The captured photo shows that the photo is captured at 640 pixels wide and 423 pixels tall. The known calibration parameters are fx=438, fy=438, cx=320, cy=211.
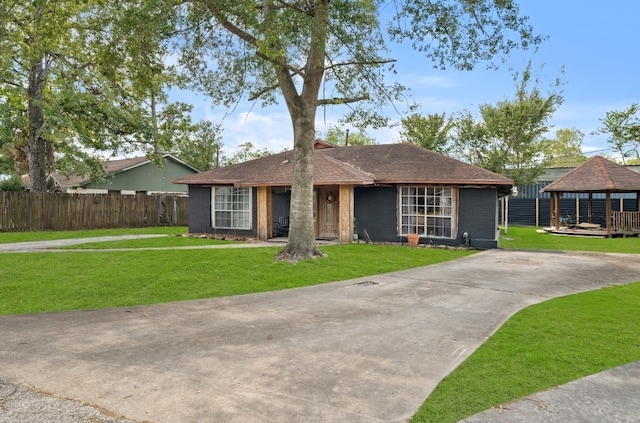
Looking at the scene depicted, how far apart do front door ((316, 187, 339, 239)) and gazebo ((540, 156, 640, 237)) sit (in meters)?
12.8

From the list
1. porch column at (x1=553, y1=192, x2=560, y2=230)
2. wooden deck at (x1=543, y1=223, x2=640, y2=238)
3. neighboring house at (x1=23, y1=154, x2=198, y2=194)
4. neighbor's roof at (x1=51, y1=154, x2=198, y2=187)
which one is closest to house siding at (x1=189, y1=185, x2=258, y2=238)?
neighboring house at (x1=23, y1=154, x2=198, y2=194)

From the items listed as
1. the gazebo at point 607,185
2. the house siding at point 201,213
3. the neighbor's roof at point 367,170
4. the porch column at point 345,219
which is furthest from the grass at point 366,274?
the gazebo at point 607,185

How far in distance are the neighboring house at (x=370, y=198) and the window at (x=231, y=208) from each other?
4 centimetres

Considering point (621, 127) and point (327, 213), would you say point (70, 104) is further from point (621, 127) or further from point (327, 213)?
point (621, 127)

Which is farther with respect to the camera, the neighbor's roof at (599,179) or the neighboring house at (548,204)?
the neighboring house at (548,204)

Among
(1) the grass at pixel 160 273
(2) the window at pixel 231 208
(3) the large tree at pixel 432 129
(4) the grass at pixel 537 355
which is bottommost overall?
(4) the grass at pixel 537 355

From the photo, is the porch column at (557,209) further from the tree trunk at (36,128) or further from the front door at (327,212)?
the tree trunk at (36,128)

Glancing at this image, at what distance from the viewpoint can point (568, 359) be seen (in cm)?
465

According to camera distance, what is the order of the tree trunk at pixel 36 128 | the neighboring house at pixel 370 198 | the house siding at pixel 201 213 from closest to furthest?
the neighboring house at pixel 370 198
the house siding at pixel 201 213
the tree trunk at pixel 36 128

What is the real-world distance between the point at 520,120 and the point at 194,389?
2924cm

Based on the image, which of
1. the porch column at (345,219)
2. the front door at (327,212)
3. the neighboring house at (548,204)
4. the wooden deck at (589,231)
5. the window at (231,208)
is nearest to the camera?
the porch column at (345,219)

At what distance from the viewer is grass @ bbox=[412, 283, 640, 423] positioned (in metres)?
3.72

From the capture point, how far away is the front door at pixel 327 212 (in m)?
17.9

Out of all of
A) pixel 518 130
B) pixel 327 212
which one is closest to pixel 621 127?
pixel 518 130
